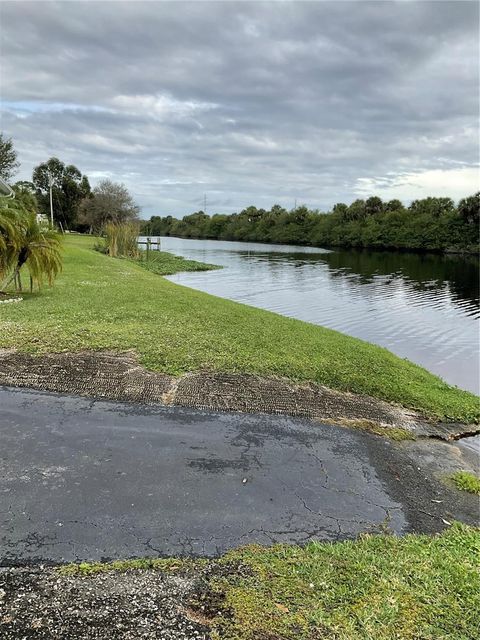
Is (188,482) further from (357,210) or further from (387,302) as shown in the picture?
(357,210)

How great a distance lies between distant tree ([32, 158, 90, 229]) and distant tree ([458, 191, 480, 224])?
62844mm

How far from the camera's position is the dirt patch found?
8.67 feet

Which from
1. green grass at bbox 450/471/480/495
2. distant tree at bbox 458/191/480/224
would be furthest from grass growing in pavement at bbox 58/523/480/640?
distant tree at bbox 458/191/480/224

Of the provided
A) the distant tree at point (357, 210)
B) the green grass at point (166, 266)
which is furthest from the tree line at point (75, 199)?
the distant tree at point (357, 210)

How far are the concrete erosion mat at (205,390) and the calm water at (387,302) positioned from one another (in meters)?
5.08

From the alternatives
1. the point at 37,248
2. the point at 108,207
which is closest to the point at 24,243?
the point at 37,248

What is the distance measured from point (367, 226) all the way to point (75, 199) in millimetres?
54432

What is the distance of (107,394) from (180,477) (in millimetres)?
2313

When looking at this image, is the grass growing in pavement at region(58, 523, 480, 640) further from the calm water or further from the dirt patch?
the calm water

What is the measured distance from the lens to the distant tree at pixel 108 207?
68000mm

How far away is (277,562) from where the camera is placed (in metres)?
3.36

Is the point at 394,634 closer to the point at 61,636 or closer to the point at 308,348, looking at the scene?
the point at 61,636

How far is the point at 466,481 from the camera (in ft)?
16.9

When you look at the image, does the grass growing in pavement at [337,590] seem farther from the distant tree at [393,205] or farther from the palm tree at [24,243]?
the distant tree at [393,205]
